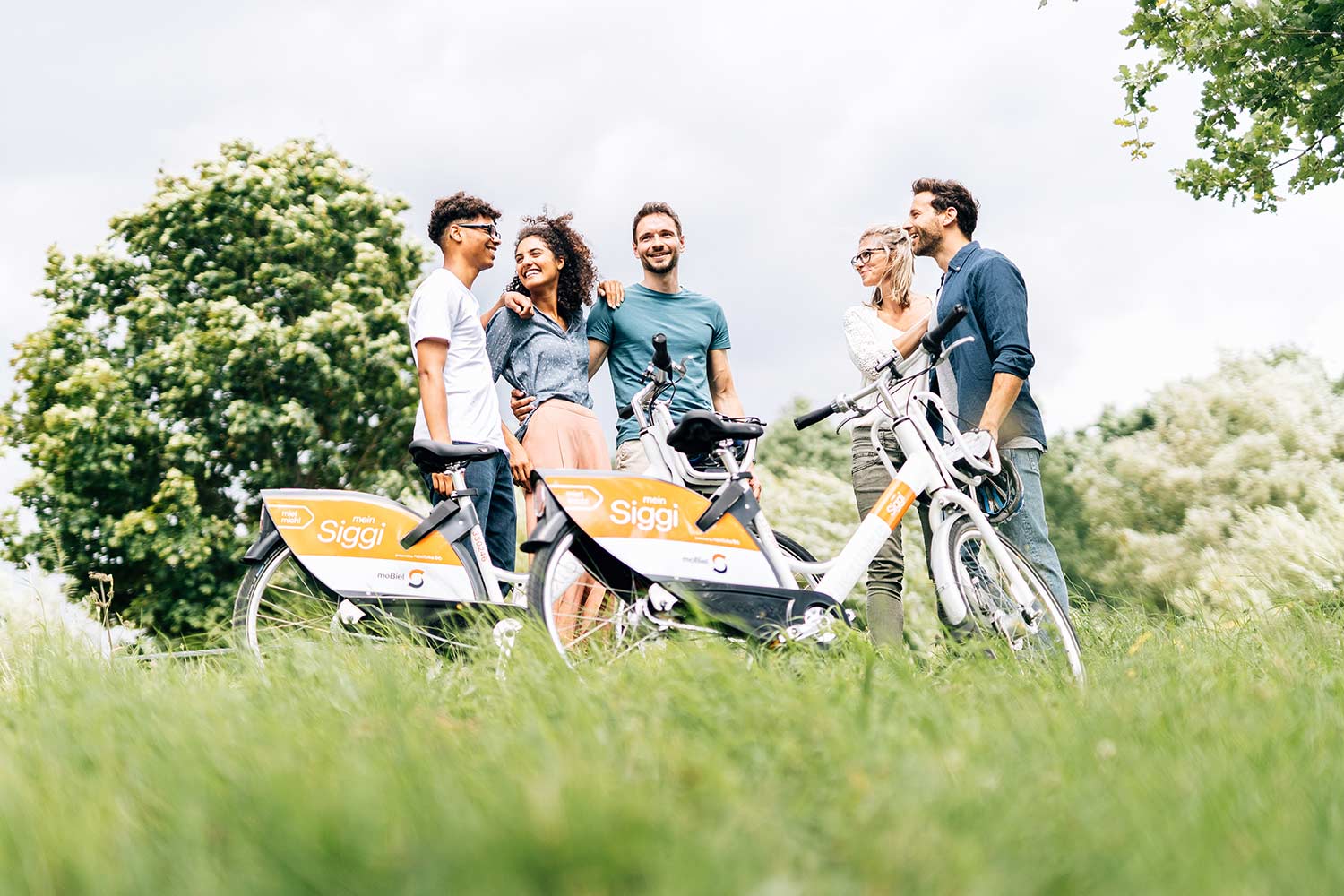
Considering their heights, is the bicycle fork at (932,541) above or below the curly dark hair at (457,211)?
below

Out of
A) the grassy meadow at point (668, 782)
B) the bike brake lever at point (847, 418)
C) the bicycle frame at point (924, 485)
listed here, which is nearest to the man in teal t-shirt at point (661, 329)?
the bike brake lever at point (847, 418)

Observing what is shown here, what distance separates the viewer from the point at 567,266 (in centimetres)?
612

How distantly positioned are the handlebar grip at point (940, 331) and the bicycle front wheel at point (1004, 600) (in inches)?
29.3

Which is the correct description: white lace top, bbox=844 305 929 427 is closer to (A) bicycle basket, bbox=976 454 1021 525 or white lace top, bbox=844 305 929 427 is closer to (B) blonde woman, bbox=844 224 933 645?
(B) blonde woman, bbox=844 224 933 645

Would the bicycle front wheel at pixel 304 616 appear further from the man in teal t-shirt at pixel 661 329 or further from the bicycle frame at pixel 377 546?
the man in teal t-shirt at pixel 661 329

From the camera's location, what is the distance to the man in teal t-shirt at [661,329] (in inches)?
231

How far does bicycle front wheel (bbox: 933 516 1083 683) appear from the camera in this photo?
4590 millimetres

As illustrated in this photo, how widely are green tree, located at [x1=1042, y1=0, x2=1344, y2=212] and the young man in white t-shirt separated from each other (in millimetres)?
6258

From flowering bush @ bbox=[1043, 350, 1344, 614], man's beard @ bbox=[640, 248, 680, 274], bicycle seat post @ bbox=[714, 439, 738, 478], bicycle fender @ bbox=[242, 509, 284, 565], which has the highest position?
man's beard @ bbox=[640, 248, 680, 274]

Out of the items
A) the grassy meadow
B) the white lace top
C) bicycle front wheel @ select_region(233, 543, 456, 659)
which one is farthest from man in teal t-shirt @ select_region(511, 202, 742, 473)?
the grassy meadow

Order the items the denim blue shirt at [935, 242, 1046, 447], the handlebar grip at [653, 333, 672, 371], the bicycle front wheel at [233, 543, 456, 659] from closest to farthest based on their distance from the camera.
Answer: the bicycle front wheel at [233, 543, 456, 659]
the handlebar grip at [653, 333, 672, 371]
the denim blue shirt at [935, 242, 1046, 447]

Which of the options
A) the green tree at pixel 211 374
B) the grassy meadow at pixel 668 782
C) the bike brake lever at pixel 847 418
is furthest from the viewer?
the green tree at pixel 211 374

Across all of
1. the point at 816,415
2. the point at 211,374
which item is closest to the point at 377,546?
the point at 816,415

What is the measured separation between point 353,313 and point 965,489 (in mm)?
14302
